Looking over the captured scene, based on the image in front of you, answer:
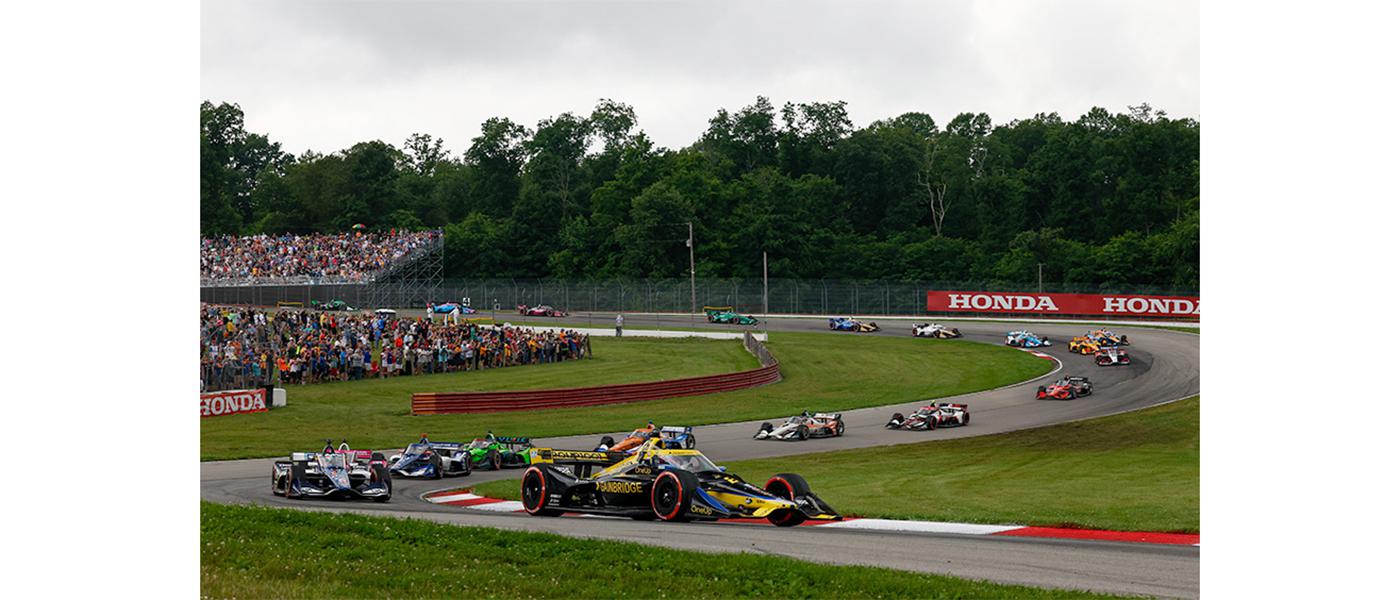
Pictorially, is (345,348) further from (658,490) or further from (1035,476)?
(658,490)

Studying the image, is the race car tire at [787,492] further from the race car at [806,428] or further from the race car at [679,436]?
the race car at [806,428]

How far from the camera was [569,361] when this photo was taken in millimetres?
56719

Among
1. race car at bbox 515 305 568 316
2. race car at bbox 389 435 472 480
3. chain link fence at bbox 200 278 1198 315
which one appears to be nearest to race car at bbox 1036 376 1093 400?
race car at bbox 389 435 472 480

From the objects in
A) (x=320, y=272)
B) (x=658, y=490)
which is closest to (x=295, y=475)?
(x=658, y=490)

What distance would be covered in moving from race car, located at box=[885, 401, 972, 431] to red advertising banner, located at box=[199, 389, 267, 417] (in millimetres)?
19851

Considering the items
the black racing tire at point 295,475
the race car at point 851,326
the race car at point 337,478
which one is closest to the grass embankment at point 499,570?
the race car at point 337,478

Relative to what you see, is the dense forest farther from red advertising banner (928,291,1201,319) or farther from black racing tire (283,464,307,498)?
black racing tire (283,464,307,498)

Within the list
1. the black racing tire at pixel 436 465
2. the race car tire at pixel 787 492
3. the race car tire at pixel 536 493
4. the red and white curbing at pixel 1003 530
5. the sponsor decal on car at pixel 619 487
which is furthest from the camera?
the black racing tire at pixel 436 465

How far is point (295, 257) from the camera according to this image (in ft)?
265

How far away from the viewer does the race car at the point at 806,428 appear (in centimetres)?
3575

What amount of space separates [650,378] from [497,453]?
73.0 feet

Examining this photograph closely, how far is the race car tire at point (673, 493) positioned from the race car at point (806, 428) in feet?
53.8

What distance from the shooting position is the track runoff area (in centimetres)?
Result: 1428

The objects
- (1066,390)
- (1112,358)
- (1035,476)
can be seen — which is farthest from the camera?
(1112,358)
